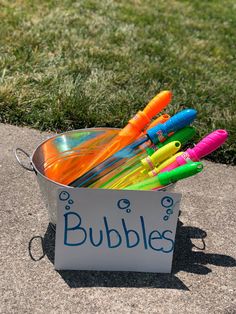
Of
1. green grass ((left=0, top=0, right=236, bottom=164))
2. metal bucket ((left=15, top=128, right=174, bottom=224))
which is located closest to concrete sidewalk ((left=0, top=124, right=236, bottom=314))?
metal bucket ((left=15, top=128, right=174, bottom=224))

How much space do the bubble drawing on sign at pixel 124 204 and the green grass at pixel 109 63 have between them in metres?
0.92

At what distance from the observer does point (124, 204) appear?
59.2 inches

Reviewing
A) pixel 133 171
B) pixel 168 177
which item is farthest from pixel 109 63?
pixel 168 177

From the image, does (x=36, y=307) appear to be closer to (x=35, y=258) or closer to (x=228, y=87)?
(x=35, y=258)

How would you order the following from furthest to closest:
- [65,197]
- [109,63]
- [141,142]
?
[109,63] < [141,142] < [65,197]

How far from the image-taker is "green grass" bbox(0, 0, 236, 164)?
247 centimetres

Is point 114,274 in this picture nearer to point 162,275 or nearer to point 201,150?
point 162,275

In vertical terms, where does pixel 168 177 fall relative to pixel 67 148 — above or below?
above

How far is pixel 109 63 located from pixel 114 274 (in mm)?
1676

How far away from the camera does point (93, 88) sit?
106 inches

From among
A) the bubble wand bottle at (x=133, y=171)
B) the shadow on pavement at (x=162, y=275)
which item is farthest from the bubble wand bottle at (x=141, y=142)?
the shadow on pavement at (x=162, y=275)

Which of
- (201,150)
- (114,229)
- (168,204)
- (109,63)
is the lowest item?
(109,63)

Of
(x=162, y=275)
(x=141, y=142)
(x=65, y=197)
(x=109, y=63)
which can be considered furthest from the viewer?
(x=109, y=63)

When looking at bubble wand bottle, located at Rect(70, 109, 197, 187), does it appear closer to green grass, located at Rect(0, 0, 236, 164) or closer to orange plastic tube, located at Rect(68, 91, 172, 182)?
orange plastic tube, located at Rect(68, 91, 172, 182)
